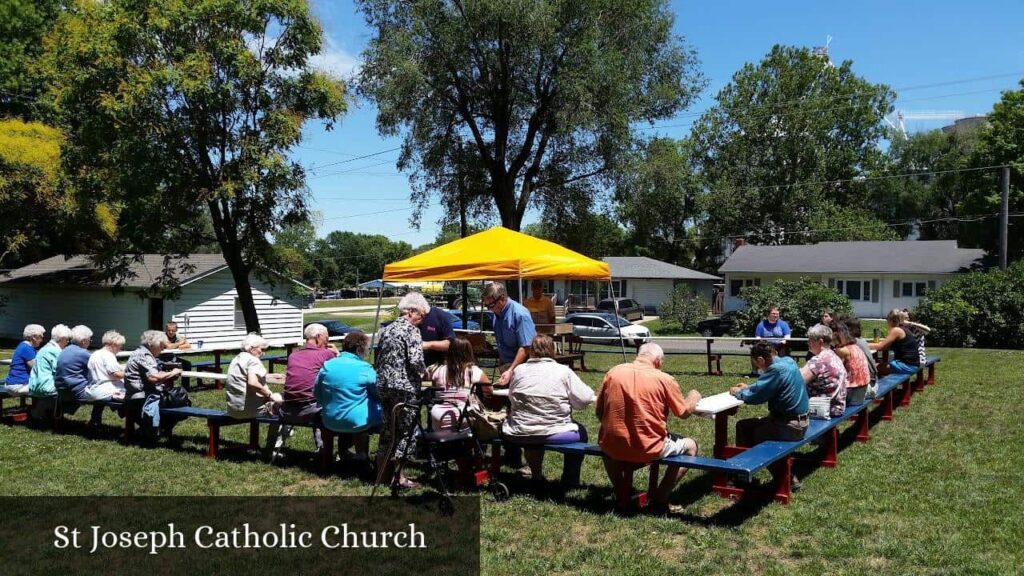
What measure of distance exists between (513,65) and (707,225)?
39.1 m

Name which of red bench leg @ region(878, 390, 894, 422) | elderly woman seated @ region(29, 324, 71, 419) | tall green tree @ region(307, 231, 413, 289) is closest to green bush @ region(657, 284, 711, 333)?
red bench leg @ region(878, 390, 894, 422)

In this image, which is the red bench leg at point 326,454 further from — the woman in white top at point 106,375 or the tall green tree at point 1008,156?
the tall green tree at point 1008,156

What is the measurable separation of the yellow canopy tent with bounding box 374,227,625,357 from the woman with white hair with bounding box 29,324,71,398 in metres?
4.04

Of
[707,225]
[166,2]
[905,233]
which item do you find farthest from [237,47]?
[905,233]

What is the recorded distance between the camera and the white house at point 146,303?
84.6 feet

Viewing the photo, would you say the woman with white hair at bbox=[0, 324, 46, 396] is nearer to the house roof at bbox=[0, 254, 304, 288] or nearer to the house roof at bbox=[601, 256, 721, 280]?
the house roof at bbox=[0, 254, 304, 288]

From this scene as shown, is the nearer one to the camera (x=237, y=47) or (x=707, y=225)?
(x=237, y=47)

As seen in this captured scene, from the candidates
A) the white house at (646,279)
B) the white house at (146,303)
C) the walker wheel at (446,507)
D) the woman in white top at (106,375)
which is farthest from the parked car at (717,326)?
the walker wheel at (446,507)

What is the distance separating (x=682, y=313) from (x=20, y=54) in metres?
27.6

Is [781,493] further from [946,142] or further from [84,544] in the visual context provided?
[946,142]

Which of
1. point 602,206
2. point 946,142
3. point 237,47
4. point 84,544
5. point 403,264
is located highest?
point 946,142

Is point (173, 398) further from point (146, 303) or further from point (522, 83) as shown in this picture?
point (146, 303)

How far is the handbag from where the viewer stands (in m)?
8.43

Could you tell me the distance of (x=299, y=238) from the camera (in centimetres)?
10169
